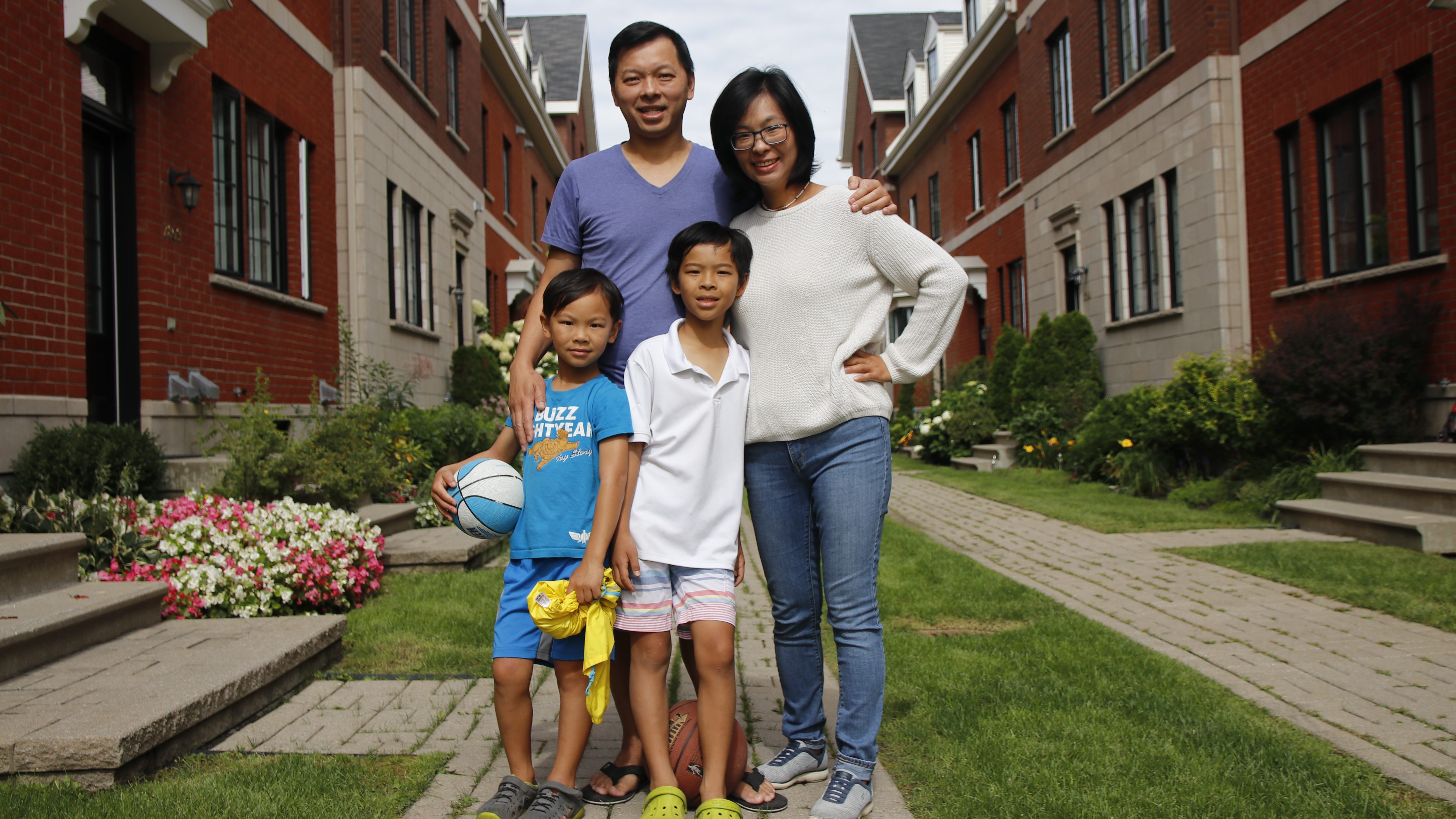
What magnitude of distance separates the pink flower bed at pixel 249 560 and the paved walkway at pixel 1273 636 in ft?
13.7

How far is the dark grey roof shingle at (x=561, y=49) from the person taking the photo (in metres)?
30.8

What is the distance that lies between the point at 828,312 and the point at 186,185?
6.38 m

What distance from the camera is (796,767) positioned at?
3039 mm

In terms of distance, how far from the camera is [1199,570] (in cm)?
642

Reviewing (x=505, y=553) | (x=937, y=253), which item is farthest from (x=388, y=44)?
(x=937, y=253)

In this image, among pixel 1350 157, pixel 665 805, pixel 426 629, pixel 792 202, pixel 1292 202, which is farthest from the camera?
pixel 1292 202

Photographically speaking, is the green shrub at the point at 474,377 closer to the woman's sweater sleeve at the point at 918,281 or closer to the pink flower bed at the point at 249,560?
the pink flower bed at the point at 249,560

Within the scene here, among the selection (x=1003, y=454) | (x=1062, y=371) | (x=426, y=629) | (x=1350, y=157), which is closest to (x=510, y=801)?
(x=426, y=629)

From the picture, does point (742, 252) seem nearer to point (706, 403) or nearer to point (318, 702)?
point (706, 403)

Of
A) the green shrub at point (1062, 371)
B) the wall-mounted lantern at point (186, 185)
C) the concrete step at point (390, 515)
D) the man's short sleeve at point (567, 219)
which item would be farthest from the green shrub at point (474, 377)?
the man's short sleeve at point (567, 219)

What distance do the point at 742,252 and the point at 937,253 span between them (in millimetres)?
580

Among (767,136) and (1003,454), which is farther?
(1003,454)

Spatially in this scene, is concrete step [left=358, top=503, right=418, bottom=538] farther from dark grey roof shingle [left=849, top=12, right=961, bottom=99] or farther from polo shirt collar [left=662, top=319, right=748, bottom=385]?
dark grey roof shingle [left=849, top=12, right=961, bottom=99]

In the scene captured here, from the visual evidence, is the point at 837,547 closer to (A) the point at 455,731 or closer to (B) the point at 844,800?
(B) the point at 844,800
